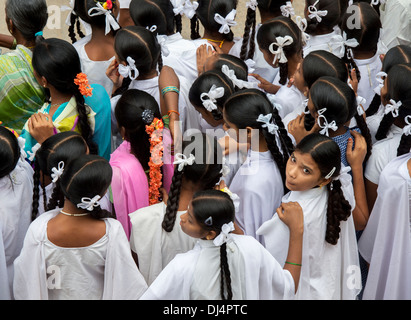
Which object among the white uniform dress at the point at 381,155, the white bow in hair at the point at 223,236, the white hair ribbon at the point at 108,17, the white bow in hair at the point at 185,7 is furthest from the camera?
the white bow in hair at the point at 185,7

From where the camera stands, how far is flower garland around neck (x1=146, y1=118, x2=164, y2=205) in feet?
8.88

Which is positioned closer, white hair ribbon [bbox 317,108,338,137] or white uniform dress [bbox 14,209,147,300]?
white uniform dress [bbox 14,209,147,300]

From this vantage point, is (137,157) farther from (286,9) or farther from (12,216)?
(286,9)

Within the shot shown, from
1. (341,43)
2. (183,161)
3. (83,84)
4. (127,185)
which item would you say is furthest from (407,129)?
(83,84)

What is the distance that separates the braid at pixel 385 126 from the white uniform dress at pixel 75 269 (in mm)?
1329

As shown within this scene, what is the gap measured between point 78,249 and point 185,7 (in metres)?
1.88

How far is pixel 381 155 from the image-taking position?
2807 mm

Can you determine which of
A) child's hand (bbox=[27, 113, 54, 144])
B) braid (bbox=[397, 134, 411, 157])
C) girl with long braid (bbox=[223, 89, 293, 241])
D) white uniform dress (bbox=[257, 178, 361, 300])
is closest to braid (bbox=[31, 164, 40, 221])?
child's hand (bbox=[27, 113, 54, 144])

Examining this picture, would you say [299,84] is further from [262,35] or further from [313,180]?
[313,180]

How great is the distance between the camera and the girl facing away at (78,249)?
91.4 inches

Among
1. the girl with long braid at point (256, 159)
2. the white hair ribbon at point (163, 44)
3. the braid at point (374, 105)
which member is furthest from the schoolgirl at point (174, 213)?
the braid at point (374, 105)

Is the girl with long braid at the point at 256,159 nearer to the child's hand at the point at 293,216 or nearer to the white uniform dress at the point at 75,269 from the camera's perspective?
the child's hand at the point at 293,216

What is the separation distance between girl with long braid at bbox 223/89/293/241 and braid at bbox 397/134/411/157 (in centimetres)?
51

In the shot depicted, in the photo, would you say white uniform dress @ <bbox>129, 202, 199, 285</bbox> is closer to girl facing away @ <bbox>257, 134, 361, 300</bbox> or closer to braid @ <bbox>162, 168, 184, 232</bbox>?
braid @ <bbox>162, 168, 184, 232</bbox>
